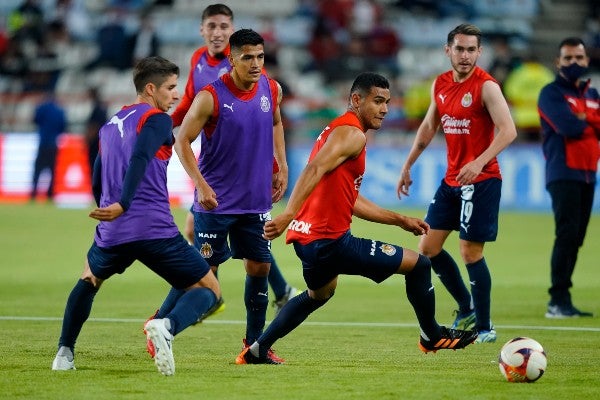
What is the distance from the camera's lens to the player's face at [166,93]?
798cm

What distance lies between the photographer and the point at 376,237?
1886 cm

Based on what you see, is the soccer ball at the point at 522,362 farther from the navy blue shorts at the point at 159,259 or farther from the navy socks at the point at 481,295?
the navy socks at the point at 481,295

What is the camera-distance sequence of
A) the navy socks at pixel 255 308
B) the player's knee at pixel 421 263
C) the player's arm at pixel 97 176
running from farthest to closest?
the navy socks at pixel 255 308 < the player's knee at pixel 421 263 < the player's arm at pixel 97 176

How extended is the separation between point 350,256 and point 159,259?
4.11ft

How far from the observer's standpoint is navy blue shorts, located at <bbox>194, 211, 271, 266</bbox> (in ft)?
30.0

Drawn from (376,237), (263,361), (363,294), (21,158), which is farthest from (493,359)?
(21,158)

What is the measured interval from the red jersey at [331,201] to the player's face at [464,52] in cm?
206

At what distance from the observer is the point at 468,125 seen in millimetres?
10078

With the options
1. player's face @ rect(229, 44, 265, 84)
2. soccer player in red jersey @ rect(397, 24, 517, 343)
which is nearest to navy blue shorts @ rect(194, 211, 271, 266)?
player's face @ rect(229, 44, 265, 84)

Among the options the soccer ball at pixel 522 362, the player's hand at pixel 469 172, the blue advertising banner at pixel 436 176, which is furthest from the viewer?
the blue advertising banner at pixel 436 176

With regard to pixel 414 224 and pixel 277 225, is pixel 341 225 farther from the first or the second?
pixel 277 225

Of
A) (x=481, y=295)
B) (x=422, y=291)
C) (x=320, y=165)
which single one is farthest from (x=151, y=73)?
(x=481, y=295)

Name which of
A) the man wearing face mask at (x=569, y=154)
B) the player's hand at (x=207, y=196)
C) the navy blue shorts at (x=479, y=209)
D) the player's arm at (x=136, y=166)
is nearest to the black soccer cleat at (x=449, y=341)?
the navy blue shorts at (x=479, y=209)

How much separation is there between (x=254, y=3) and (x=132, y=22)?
297cm
